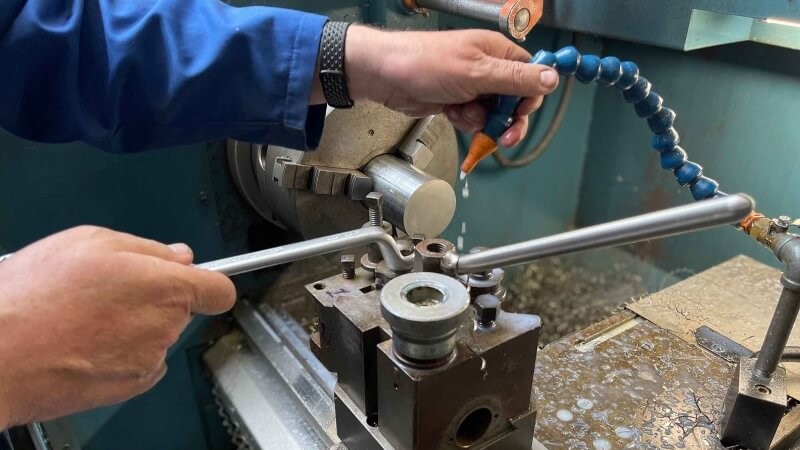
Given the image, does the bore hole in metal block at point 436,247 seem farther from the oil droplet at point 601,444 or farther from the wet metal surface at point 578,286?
the wet metal surface at point 578,286

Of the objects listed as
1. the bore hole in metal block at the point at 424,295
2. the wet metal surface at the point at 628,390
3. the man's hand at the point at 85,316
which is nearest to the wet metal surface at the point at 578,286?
the wet metal surface at the point at 628,390

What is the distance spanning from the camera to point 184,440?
129cm

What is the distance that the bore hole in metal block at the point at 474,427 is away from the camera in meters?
0.63

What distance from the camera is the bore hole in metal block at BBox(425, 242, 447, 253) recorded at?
2.09 feet

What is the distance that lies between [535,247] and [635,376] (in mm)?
410

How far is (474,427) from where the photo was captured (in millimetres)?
643

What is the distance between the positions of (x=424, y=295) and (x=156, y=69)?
0.48 metres

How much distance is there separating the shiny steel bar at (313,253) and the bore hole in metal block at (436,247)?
3cm

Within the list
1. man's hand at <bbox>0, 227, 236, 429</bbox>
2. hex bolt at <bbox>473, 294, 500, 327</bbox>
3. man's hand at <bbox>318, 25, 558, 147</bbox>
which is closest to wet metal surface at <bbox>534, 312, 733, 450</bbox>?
hex bolt at <bbox>473, 294, 500, 327</bbox>

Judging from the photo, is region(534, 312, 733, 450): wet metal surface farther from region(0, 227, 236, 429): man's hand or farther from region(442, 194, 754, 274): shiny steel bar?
region(0, 227, 236, 429): man's hand

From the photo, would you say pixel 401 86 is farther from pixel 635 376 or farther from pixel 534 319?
pixel 635 376

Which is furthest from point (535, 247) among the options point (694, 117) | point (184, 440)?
point (694, 117)

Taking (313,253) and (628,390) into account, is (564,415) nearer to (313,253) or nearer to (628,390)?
(628,390)

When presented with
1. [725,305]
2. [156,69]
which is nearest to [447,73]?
[156,69]
